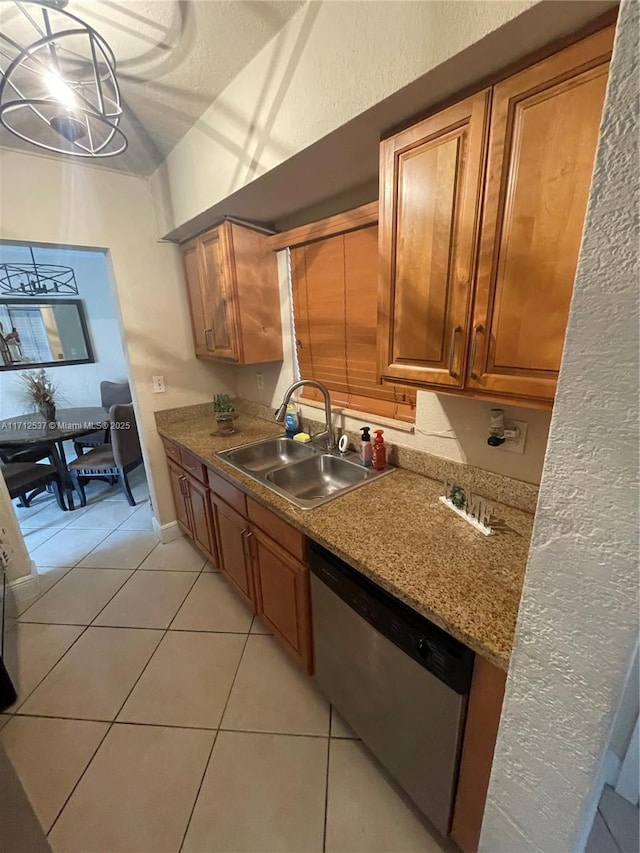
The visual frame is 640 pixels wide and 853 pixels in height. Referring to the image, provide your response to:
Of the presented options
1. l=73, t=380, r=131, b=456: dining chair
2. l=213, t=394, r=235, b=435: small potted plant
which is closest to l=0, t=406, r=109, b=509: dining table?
l=73, t=380, r=131, b=456: dining chair

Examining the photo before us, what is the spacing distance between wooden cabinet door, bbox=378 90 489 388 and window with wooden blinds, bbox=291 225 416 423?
452mm

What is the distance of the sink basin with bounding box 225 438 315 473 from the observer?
1.96 m

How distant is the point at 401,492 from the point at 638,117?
3.95 feet

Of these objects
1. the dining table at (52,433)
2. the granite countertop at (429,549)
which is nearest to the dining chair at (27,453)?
the dining table at (52,433)

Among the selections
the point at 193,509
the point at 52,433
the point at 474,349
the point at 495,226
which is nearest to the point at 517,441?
the point at 474,349

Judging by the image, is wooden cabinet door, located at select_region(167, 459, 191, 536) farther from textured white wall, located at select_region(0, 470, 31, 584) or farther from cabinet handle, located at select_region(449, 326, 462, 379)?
cabinet handle, located at select_region(449, 326, 462, 379)

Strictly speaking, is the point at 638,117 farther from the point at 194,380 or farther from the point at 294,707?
the point at 194,380

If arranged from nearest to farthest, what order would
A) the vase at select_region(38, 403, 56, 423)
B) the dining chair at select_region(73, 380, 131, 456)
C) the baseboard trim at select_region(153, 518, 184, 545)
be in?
the baseboard trim at select_region(153, 518, 184, 545) → the vase at select_region(38, 403, 56, 423) → the dining chair at select_region(73, 380, 131, 456)

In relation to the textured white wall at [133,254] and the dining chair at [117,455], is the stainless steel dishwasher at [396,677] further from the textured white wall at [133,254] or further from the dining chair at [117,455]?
the dining chair at [117,455]

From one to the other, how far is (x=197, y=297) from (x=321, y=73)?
155cm

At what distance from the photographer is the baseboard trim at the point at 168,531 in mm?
2658

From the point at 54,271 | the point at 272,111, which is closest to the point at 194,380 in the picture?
the point at 272,111

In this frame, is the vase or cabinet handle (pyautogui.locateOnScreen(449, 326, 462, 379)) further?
the vase

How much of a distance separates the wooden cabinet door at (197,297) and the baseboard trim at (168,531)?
136 cm
